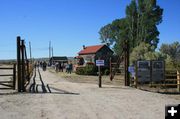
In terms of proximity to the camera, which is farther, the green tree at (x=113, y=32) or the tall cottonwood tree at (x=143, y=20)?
the green tree at (x=113, y=32)

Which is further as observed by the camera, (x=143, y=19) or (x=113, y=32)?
(x=113, y=32)

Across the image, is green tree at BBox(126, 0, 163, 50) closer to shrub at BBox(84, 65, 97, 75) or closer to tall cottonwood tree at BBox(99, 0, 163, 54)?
tall cottonwood tree at BBox(99, 0, 163, 54)

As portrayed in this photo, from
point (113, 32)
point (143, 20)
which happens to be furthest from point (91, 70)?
point (113, 32)

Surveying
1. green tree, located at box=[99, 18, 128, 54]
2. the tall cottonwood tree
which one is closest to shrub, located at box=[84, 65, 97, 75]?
the tall cottonwood tree

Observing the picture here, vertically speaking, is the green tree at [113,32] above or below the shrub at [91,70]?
above

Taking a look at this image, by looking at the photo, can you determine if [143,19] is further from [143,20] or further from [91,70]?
[91,70]

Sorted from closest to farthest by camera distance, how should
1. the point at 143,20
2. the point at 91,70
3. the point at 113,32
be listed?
1. the point at 91,70
2. the point at 143,20
3. the point at 113,32

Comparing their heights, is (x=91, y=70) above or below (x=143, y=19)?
below

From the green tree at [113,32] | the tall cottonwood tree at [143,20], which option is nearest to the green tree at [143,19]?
the tall cottonwood tree at [143,20]

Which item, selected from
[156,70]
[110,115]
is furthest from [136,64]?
[110,115]

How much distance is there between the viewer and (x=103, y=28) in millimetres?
108688

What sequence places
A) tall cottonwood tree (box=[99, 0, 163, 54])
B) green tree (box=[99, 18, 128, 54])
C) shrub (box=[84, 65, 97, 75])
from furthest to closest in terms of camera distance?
green tree (box=[99, 18, 128, 54]) → tall cottonwood tree (box=[99, 0, 163, 54]) → shrub (box=[84, 65, 97, 75])

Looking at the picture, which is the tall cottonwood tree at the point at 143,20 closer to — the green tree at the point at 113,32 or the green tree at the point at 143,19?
the green tree at the point at 143,19

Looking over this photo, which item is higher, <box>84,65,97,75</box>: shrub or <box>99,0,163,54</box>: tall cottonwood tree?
<box>99,0,163,54</box>: tall cottonwood tree
